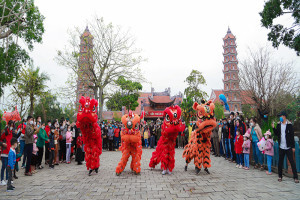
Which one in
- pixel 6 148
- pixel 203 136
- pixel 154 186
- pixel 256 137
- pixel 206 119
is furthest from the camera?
pixel 256 137

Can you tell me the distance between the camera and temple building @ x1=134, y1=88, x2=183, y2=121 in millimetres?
35562

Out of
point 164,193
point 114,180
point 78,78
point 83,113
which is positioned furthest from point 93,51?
point 164,193

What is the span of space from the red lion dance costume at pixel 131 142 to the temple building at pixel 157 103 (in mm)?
28643

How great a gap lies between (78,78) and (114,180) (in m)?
14.7

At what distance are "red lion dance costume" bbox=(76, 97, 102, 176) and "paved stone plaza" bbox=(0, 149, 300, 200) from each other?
0.52 metres

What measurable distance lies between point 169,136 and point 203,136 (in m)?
1.12

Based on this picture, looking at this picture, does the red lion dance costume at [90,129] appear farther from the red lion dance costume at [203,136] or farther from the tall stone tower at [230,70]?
the tall stone tower at [230,70]

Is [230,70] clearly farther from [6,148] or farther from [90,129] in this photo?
[6,148]

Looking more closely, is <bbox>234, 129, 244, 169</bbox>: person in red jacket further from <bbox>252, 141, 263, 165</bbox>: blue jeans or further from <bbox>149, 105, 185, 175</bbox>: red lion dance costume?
<bbox>149, 105, 185, 175</bbox>: red lion dance costume

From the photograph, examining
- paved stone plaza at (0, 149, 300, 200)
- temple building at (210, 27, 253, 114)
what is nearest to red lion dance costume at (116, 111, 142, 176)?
paved stone plaza at (0, 149, 300, 200)

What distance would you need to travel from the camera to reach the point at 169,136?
636 centimetres

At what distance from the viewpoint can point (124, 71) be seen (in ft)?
61.1

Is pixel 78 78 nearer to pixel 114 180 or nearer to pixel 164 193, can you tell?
pixel 114 180

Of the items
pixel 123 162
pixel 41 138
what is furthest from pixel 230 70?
pixel 41 138
